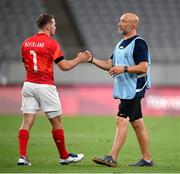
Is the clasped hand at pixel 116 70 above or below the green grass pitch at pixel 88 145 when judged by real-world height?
above

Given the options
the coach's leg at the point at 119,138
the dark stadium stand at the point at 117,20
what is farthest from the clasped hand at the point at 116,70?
the dark stadium stand at the point at 117,20

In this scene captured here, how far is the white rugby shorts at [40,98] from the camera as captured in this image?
10.6m

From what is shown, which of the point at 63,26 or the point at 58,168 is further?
the point at 63,26

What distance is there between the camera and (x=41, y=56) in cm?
1056

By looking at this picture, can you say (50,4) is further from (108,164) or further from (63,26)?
(108,164)

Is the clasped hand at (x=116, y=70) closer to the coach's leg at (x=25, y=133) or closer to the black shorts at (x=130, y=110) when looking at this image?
the black shorts at (x=130, y=110)

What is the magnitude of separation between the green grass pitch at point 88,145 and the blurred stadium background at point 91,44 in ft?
3.92

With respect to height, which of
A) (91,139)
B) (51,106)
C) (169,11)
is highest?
(169,11)

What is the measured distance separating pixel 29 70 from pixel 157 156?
2.98m

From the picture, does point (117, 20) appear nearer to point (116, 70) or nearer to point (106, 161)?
point (116, 70)

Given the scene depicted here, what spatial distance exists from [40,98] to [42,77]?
297mm

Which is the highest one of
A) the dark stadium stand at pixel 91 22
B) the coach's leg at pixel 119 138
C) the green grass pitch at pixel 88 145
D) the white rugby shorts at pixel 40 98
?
the dark stadium stand at pixel 91 22

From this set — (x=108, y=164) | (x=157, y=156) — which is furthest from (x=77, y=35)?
(x=108, y=164)

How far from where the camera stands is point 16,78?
83.9 feet
